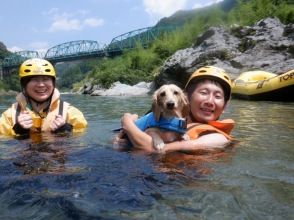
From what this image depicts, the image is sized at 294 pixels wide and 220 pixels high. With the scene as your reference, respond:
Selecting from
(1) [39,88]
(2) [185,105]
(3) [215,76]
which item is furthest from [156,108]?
(1) [39,88]

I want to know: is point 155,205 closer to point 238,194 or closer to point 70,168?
point 238,194

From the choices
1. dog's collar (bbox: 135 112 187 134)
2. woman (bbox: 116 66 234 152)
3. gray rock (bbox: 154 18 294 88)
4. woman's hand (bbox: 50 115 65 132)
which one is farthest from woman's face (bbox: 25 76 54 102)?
gray rock (bbox: 154 18 294 88)

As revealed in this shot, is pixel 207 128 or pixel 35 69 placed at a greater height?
pixel 35 69

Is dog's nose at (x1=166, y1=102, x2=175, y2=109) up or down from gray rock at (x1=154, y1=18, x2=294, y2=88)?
down

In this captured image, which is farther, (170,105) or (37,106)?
(37,106)

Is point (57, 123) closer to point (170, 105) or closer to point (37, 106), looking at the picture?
point (37, 106)

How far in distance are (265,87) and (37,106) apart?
35.7 feet

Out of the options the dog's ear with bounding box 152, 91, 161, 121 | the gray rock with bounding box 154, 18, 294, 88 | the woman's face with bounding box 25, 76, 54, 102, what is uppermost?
the gray rock with bounding box 154, 18, 294, 88

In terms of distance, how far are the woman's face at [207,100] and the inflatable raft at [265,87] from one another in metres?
10.2

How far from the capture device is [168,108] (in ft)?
15.4

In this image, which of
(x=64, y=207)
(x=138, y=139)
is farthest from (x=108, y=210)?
(x=138, y=139)

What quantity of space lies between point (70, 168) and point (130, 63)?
40.0 meters

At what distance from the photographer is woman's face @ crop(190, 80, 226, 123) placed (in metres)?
4.84

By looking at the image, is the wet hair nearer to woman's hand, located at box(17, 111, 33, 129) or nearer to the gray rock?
woman's hand, located at box(17, 111, 33, 129)
